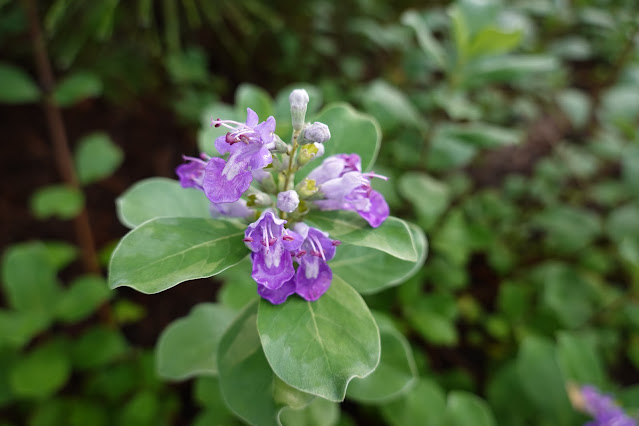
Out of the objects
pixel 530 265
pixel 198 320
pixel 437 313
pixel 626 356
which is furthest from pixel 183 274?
pixel 626 356

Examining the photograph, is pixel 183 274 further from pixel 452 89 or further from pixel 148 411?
pixel 452 89

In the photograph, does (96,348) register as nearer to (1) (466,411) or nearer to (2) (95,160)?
(2) (95,160)

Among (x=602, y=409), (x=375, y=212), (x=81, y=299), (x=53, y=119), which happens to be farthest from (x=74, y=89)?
(x=602, y=409)

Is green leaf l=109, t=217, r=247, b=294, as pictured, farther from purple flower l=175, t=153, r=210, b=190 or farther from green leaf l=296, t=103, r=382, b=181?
green leaf l=296, t=103, r=382, b=181

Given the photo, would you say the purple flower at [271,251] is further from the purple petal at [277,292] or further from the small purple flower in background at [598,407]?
the small purple flower in background at [598,407]

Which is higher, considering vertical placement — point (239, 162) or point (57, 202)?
point (239, 162)

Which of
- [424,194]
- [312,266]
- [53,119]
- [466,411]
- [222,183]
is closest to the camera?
[222,183]
